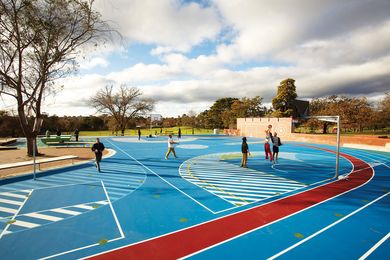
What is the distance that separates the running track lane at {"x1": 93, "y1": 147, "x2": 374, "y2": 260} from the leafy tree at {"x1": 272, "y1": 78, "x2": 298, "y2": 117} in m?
37.4

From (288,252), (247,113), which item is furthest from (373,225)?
(247,113)

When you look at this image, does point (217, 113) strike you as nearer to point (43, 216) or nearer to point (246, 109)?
point (246, 109)

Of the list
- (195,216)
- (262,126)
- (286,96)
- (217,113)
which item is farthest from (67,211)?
(217,113)

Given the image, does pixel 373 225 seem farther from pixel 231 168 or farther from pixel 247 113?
pixel 247 113

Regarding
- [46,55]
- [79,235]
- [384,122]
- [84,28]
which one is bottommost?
[79,235]

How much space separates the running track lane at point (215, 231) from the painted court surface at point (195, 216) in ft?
0.09

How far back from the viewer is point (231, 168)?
13.5 meters

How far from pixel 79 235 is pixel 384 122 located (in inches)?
1988

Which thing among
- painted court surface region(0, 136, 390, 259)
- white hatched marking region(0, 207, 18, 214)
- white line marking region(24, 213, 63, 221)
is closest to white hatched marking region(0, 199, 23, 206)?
painted court surface region(0, 136, 390, 259)

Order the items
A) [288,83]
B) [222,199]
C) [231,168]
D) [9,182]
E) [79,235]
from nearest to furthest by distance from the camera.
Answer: [79,235]
[222,199]
[9,182]
[231,168]
[288,83]

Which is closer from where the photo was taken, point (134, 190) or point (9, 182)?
point (134, 190)

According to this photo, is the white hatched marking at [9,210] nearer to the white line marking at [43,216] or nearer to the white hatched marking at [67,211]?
the white line marking at [43,216]

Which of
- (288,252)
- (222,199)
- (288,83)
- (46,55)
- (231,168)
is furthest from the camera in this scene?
(288,83)

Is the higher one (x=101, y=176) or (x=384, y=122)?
(x=384, y=122)
